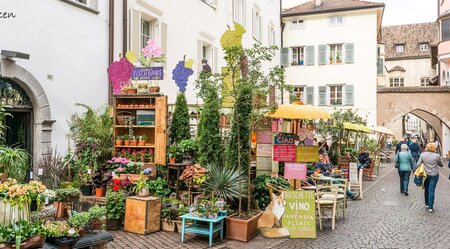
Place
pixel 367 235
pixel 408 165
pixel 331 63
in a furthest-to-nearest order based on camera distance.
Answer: pixel 331 63
pixel 408 165
pixel 367 235

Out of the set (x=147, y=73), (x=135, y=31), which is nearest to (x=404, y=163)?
(x=147, y=73)

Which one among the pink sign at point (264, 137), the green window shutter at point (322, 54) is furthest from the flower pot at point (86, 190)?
the green window shutter at point (322, 54)

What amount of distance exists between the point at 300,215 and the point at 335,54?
23.3m

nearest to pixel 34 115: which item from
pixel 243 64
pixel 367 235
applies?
pixel 243 64

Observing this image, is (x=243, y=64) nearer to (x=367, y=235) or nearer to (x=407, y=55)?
(x=367, y=235)

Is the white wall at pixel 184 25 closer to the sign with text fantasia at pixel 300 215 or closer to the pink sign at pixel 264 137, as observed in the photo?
the pink sign at pixel 264 137

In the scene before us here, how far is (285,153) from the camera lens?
32.4 ft

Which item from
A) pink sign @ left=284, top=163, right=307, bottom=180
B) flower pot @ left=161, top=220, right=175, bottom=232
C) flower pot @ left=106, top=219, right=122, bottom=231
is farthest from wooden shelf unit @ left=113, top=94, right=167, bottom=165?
pink sign @ left=284, top=163, right=307, bottom=180

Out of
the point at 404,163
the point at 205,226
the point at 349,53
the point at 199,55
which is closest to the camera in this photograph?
the point at 205,226

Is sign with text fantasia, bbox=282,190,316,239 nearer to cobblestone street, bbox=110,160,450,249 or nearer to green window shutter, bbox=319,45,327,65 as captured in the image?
cobblestone street, bbox=110,160,450,249

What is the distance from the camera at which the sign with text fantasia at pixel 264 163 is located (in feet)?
33.7

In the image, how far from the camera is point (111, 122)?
10.9 meters

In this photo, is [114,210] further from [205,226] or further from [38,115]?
[38,115]

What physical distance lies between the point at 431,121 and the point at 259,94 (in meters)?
32.3
